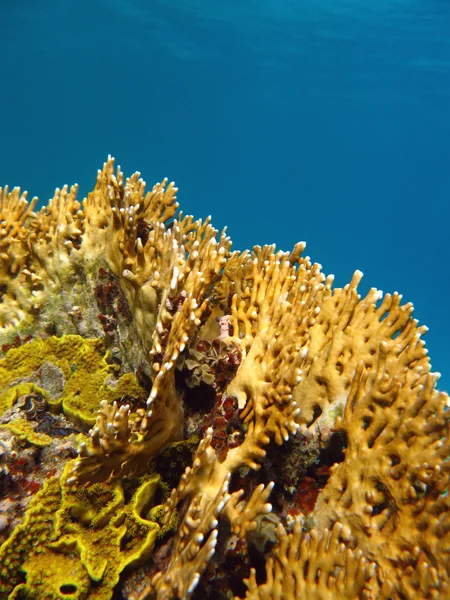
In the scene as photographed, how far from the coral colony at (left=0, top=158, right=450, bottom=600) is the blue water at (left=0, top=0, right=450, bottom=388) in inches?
2372

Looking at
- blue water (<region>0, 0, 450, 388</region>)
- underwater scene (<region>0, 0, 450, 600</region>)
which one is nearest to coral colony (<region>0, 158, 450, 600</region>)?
underwater scene (<region>0, 0, 450, 600</region>)

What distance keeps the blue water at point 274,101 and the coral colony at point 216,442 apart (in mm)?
60248

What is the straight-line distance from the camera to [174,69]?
125000 mm

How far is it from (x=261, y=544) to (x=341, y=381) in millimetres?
1501

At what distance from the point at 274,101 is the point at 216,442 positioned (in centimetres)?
14698

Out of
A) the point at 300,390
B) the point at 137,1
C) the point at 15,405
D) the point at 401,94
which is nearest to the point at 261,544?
the point at 300,390

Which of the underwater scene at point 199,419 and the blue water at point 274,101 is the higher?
the blue water at point 274,101

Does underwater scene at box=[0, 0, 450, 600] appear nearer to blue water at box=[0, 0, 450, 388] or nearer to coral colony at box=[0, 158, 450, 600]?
coral colony at box=[0, 158, 450, 600]

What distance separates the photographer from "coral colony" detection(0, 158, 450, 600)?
2584mm

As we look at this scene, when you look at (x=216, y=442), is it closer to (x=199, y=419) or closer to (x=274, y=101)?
(x=199, y=419)

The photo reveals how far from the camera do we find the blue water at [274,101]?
63.5 metres

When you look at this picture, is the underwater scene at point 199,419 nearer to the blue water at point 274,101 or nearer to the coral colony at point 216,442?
the coral colony at point 216,442

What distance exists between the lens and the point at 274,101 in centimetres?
13050

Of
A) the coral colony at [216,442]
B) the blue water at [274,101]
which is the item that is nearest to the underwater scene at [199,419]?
the coral colony at [216,442]
